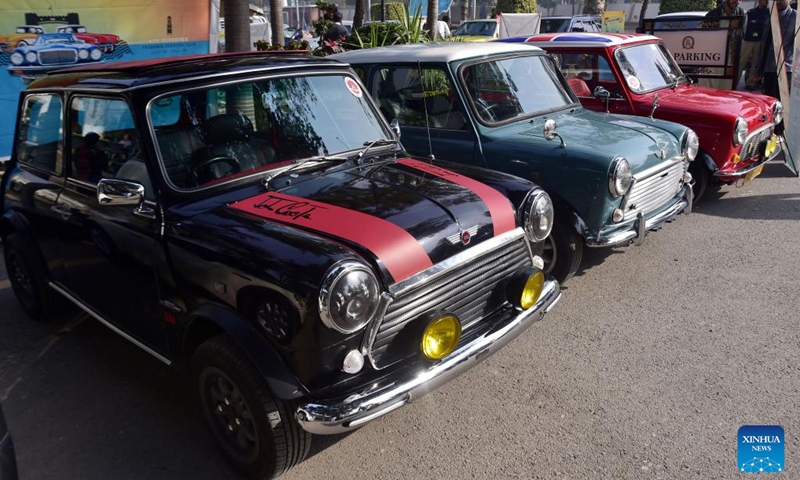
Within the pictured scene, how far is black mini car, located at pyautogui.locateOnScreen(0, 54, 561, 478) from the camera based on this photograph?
2637 mm

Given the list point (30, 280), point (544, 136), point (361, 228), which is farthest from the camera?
point (544, 136)

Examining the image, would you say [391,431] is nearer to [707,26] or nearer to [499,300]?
[499,300]

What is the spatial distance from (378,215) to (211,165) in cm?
100

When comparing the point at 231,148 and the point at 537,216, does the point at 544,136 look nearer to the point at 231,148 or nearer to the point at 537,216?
the point at 537,216

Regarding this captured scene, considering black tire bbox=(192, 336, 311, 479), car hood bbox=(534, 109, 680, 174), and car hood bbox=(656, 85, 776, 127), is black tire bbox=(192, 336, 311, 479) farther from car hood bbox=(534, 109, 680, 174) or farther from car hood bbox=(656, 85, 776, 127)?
car hood bbox=(656, 85, 776, 127)

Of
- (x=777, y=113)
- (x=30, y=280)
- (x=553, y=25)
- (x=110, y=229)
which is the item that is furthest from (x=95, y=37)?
(x=553, y=25)

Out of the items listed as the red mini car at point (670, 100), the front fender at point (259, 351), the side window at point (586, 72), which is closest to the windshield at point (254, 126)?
the front fender at point (259, 351)

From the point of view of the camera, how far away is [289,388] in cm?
258

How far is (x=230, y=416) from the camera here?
9.81 feet

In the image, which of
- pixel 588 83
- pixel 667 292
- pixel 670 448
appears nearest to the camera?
pixel 670 448

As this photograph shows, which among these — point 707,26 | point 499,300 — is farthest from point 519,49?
point 707,26

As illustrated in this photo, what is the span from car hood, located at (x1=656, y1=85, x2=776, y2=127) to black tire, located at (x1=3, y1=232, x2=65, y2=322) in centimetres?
575

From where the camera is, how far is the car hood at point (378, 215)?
9.00 feet

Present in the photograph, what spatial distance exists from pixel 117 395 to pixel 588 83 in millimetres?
5690
